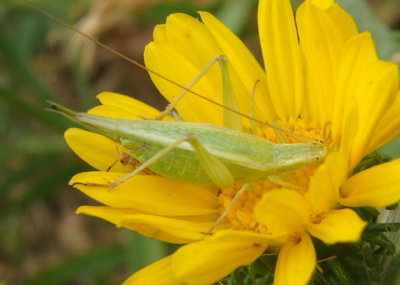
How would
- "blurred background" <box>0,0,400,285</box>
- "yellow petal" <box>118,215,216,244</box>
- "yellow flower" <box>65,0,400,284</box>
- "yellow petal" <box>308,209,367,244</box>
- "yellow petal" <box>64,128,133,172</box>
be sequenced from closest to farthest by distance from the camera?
1. "yellow petal" <box>308,209,367,244</box>
2. "yellow flower" <box>65,0,400,284</box>
3. "yellow petal" <box>118,215,216,244</box>
4. "yellow petal" <box>64,128,133,172</box>
5. "blurred background" <box>0,0,400,285</box>

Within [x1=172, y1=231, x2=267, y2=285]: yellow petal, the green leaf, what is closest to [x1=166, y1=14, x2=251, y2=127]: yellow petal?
[x1=172, y1=231, x2=267, y2=285]: yellow petal

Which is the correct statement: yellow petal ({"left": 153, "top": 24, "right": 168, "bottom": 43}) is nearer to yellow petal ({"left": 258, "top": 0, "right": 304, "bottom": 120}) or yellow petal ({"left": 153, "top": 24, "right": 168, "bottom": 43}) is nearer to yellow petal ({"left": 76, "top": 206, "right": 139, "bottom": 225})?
yellow petal ({"left": 258, "top": 0, "right": 304, "bottom": 120})

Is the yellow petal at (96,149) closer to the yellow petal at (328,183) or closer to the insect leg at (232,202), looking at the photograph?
the insect leg at (232,202)

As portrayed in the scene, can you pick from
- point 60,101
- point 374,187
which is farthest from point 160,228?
point 60,101

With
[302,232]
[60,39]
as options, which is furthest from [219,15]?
[302,232]

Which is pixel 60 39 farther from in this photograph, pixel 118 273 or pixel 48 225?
pixel 118 273

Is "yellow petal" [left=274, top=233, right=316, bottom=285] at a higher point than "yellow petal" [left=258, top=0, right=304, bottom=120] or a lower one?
lower
